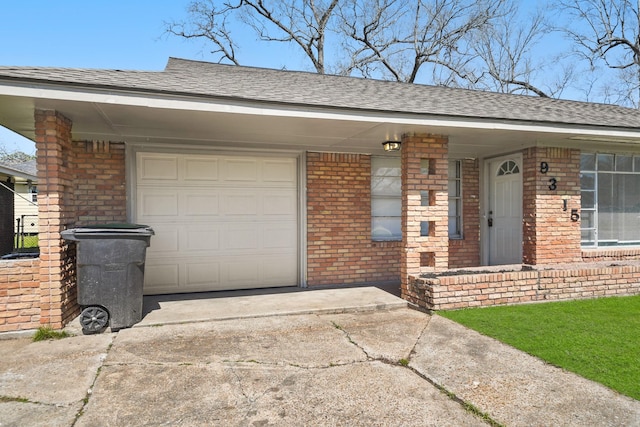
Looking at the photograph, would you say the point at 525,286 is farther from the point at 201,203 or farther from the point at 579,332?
the point at 201,203

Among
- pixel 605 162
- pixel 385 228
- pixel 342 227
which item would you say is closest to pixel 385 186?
pixel 385 228

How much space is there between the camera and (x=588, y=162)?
781 centimetres

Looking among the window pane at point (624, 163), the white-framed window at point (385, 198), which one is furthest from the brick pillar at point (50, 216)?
the window pane at point (624, 163)

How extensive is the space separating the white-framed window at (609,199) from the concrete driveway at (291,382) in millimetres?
4737

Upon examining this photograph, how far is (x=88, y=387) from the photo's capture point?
342 cm

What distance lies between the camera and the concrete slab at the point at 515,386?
2.90 metres

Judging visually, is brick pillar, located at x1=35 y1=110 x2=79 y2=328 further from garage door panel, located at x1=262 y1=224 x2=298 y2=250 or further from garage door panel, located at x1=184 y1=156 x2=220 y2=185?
garage door panel, located at x1=262 y1=224 x2=298 y2=250

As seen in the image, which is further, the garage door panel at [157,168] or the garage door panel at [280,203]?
the garage door panel at [280,203]

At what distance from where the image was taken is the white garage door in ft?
22.9

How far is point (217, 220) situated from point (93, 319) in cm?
285

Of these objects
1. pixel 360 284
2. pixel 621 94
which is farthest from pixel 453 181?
pixel 621 94

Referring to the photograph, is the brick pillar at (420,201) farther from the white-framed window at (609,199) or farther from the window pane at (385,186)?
the white-framed window at (609,199)

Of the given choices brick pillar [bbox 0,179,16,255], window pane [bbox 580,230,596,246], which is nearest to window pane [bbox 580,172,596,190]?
window pane [bbox 580,230,596,246]

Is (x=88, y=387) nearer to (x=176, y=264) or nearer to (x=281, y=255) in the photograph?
(x=176, y=264)
